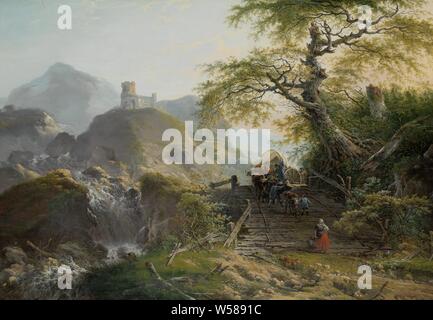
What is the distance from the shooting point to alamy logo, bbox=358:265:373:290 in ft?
33.3

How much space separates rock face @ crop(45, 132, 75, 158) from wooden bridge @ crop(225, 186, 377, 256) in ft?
12.2

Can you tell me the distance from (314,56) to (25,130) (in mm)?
6509

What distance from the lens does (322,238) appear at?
10.6 metres

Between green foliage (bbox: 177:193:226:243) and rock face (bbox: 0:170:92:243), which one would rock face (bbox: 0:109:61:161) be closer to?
rock face (bbox: 0:170:92:243)

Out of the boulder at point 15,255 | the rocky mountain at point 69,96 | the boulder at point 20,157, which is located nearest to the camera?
the boulder at point 15,255

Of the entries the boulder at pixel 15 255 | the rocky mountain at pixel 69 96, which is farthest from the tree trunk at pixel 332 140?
the boulder at pixel 15 255

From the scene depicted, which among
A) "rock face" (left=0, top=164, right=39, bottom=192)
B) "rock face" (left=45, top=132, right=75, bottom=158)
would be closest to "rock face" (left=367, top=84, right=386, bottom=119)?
"rock face" (left=45, top=132, right=75, bottom=158)

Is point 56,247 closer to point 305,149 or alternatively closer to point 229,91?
point 229,91

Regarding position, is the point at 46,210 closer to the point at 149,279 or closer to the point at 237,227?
the point at 149,279

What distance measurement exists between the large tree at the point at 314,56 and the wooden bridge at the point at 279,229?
1.22 metres

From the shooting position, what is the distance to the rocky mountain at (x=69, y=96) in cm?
1130

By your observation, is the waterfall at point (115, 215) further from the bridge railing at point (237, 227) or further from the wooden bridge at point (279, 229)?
the wooden bridge at point (279, 229)

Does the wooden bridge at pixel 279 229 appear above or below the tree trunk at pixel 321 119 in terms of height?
below

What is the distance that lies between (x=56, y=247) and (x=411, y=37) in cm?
892
